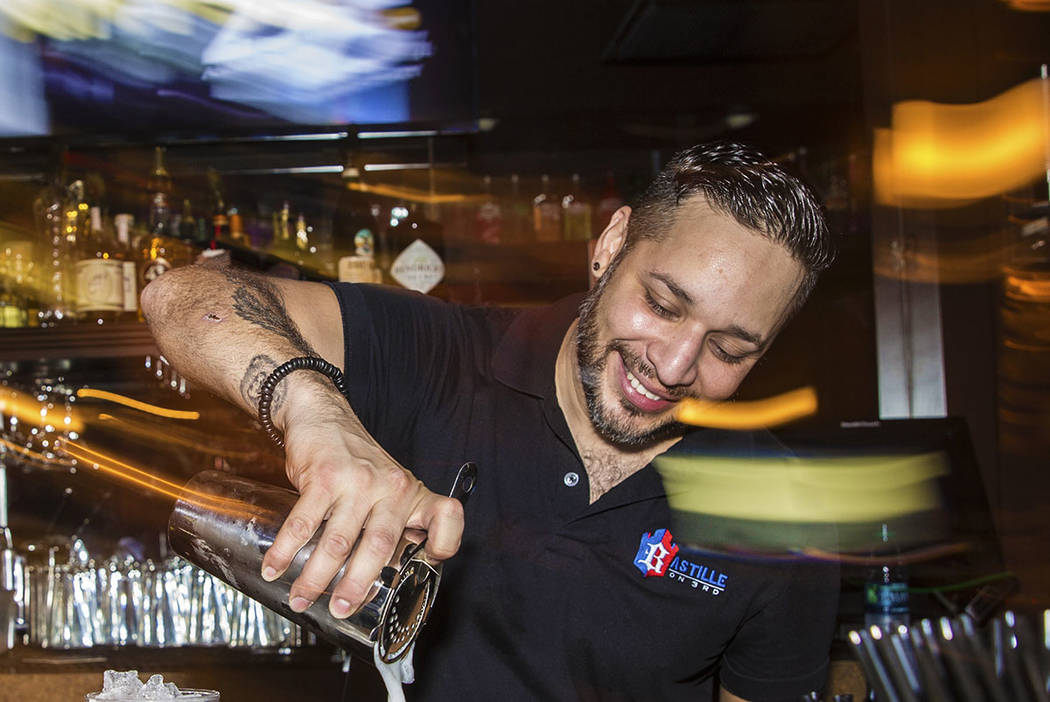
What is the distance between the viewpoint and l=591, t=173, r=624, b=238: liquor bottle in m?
3.12

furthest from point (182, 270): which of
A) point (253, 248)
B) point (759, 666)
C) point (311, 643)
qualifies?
point (253, 248)

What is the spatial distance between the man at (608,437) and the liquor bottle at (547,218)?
4.86 feet

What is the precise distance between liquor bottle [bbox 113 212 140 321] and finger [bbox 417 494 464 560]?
5.95 feet

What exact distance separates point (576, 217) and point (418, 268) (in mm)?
746

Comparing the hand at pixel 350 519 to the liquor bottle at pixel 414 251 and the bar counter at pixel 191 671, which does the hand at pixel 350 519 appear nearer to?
the bar counter at pixel 191 671

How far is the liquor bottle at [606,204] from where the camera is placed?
3.12 metres

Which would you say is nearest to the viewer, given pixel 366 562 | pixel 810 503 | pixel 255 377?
pixel 366 562

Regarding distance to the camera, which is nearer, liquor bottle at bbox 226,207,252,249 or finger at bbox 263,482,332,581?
finger at bbox 263,482,332,581

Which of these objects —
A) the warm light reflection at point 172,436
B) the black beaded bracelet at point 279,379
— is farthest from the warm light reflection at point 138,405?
the black beaded bracelet at point 279,379

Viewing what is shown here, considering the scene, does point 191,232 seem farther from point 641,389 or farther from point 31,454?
point 641,389

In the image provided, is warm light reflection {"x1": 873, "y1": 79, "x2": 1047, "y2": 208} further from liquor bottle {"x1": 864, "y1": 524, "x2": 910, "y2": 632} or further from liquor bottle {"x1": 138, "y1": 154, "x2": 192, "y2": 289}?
liquor bottle {"x1": 138, "y1": 154, "x2": 192, "y2": 289}

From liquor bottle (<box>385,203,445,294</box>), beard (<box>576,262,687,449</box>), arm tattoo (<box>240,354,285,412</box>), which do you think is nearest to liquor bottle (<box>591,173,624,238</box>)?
liquor bottle (<box>385,203,445,294</box>)

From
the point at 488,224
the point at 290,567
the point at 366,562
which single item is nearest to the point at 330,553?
the point at 366,562

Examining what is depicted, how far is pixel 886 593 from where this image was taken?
2.40 meters
